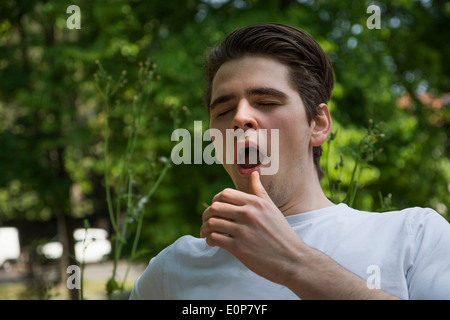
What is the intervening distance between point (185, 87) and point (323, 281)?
7021 millimetres

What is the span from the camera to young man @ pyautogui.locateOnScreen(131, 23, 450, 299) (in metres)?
1.05

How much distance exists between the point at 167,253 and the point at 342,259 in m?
0.56

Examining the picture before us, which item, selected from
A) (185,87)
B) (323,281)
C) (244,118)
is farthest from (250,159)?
(185,87)

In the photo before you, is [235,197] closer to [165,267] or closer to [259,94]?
[259,94]

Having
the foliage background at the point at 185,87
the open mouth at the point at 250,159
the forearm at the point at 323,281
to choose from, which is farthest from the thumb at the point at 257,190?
the foliage background at the point at 185,87

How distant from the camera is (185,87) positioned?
25.9 feet

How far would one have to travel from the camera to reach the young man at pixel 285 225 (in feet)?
3.45

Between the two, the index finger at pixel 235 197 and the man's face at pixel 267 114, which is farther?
the man's face at pixel 267 114

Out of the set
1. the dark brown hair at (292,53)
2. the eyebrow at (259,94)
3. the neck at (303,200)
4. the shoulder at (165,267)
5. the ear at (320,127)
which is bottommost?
the shoulder at (165,267)

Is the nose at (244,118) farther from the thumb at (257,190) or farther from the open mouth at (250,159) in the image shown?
the thumb at (257,190)

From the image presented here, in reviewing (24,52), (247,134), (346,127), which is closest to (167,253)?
(247,134)

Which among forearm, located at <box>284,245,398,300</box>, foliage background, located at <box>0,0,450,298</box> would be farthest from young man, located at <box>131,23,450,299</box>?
foliage background, located at <box>0,0,450,298</box>
